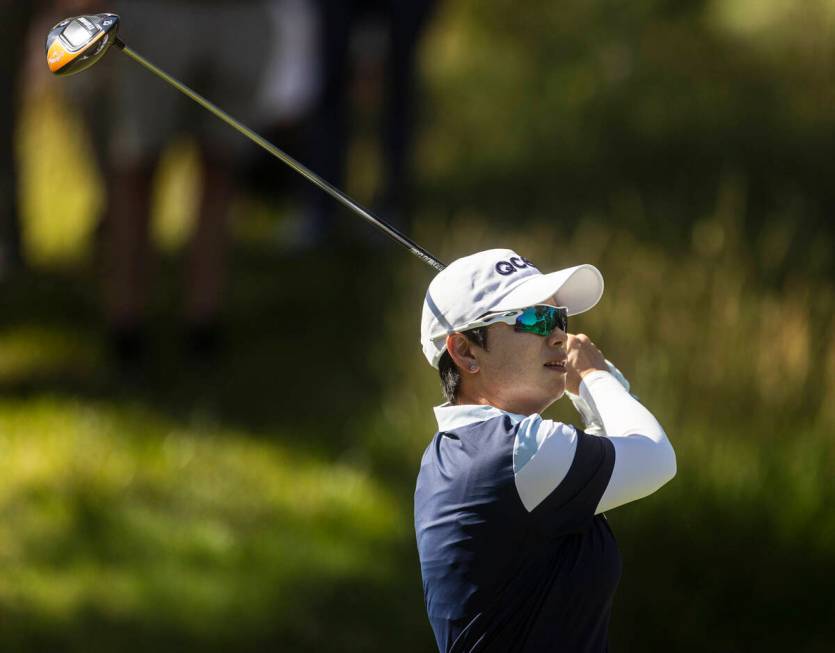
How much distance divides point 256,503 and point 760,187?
4.00 m

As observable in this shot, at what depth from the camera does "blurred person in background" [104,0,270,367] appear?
5363 millimetres

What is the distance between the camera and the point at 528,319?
2230 millimetres

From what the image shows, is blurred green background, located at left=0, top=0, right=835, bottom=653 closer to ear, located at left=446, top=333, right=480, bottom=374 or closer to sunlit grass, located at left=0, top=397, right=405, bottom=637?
sunlit grass, located at left=0, top=397, right=405, bottom=637

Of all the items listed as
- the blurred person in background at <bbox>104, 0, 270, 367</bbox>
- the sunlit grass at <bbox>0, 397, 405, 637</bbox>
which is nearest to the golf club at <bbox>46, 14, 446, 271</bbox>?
the sunlit grass at <bbox>0, 397, 405, 637</bbox>

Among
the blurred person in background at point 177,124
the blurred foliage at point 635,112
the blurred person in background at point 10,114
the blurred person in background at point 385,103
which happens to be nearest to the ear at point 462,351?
the blurred person in background at point 177,124

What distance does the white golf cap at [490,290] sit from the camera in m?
2.20

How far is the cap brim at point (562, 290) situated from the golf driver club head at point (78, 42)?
34.7 inches

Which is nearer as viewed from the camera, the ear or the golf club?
the ear

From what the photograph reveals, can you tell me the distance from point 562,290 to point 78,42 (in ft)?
3.15

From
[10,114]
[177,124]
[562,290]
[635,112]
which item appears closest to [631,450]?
[562,290]

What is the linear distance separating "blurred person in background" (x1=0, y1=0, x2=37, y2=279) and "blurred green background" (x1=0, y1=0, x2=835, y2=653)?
0.15 m

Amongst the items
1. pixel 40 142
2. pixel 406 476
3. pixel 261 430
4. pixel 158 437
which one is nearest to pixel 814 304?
pixel 406 476

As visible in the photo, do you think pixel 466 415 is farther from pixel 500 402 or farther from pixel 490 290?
pixel 490 290

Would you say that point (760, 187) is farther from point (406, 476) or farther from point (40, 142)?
point (40, 142)
